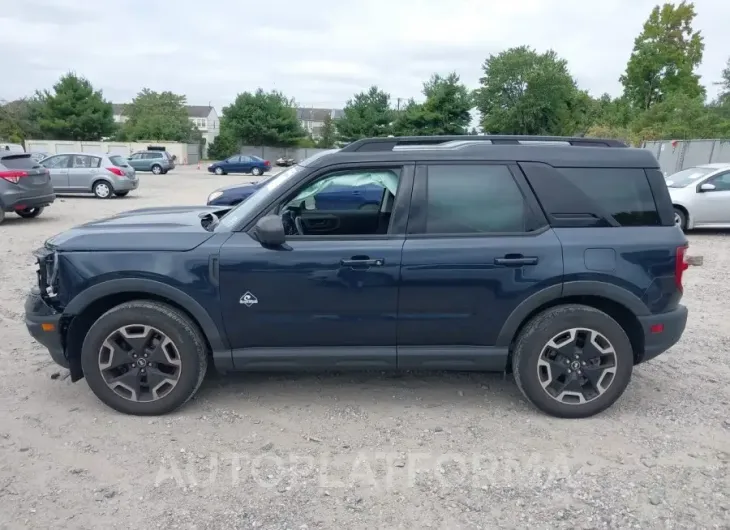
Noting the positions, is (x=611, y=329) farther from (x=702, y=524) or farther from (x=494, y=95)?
(x=494, y=95)

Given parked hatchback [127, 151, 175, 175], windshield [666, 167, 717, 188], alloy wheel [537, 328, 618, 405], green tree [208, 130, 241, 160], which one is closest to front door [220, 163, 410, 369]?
alloy wheel [537, 328, 618, 405]

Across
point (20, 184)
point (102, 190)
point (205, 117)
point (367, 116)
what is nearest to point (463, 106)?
point (367, 116)

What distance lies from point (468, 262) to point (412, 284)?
15.3 inches

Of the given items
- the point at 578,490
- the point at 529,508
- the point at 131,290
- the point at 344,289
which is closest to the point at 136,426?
the point at 131,290

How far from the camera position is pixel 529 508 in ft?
9.70

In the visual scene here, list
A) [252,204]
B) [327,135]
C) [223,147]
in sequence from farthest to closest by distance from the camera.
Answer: [327,135] → [223,147] → [252,204]

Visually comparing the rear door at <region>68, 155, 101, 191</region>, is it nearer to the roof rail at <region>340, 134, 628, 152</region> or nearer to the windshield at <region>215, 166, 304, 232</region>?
the windshield at <region>215, 166, 304, 232</region>

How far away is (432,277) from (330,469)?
1.33 m

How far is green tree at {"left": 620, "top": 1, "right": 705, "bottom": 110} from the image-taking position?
57156 mm

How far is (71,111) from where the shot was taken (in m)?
50.1

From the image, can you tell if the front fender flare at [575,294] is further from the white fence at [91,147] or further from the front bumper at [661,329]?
the white fence at [91,147]

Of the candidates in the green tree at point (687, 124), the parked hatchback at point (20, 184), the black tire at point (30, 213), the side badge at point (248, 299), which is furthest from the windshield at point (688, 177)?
the green tree at point (687, 124)

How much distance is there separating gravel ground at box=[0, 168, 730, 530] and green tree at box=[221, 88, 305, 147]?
5454 cm

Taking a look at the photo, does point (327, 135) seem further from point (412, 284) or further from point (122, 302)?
point (412, 284)
